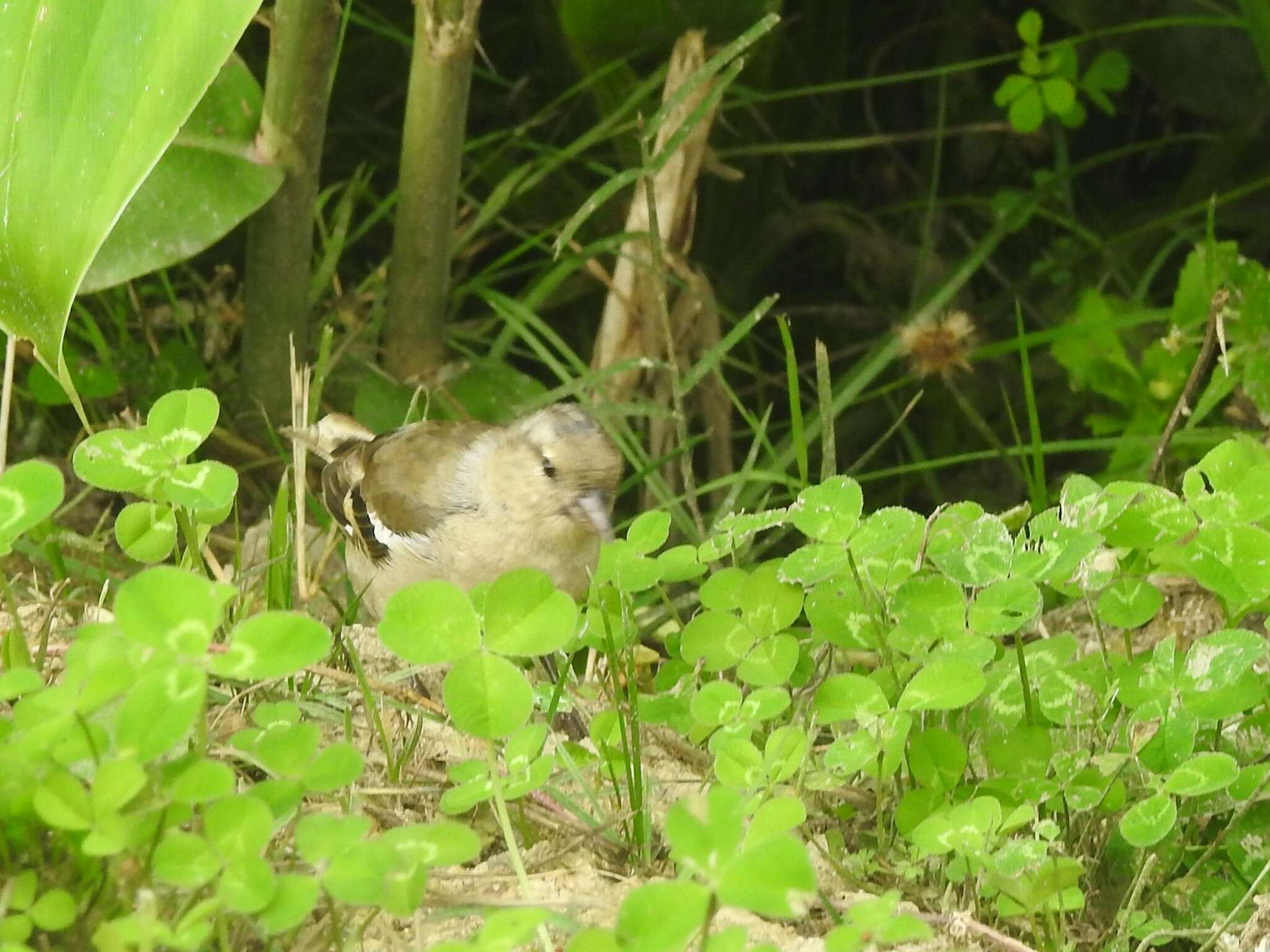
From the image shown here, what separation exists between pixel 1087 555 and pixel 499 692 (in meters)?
0.73

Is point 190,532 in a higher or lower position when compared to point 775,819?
higher

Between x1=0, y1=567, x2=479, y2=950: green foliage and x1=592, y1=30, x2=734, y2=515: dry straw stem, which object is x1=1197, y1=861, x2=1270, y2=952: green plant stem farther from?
x1=592, y1=30, x2=734, y2=515: dry straw stem

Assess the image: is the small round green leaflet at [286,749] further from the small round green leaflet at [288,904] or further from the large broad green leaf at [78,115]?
the large broad green leaf at [78,115]

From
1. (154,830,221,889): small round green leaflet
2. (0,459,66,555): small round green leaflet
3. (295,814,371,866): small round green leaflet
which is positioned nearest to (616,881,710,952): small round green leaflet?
(295,814,371,866): small round green leaflet

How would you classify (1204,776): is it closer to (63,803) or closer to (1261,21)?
(63,803)

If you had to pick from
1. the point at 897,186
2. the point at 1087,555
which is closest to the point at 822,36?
the point at 897,186

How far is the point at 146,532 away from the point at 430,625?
475mm

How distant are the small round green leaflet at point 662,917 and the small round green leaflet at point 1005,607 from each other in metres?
0.57

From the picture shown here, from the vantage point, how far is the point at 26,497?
141 cm

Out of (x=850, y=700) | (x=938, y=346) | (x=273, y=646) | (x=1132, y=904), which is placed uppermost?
(x=273, y=646)

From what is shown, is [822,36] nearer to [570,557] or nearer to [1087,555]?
[570,557]

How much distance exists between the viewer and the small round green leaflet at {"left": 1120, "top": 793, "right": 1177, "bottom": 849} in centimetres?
146

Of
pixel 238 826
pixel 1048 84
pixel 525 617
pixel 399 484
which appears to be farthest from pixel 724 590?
pixel 1048 84

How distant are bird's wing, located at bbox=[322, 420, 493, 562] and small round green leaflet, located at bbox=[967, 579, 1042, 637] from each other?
1220 mm
